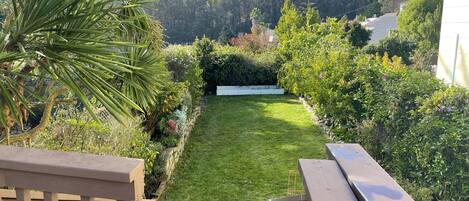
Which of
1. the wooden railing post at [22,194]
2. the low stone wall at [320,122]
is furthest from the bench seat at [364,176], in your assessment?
the low stone wall at [320,122]

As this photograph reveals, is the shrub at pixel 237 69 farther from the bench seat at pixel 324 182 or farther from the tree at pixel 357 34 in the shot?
the bench seat at pixel 324 182

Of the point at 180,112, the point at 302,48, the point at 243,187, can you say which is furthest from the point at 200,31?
the point at 243,187

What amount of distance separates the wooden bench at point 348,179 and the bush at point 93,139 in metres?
2.88

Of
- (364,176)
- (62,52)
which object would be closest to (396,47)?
(62,52)

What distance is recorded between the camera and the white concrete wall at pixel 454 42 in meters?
7.19

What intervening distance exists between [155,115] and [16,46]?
5.07m

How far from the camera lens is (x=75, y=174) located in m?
1.20

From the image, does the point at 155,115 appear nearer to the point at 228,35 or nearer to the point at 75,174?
the point at 75,174

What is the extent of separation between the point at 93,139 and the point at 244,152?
3.09m

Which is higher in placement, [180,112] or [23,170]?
[23,170]

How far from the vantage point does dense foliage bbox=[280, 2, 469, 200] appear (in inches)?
163

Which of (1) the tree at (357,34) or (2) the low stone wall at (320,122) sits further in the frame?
(1) the tree at (357,34)

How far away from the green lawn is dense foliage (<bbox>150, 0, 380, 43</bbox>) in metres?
22.2

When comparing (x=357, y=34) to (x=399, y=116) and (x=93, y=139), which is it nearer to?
(x=399, y=116)
